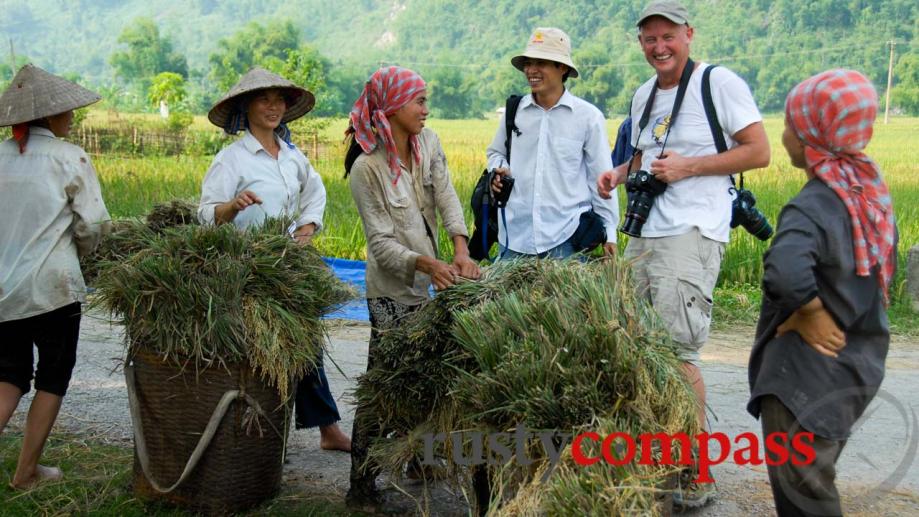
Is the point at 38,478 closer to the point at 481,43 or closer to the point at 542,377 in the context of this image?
the point at 542,377

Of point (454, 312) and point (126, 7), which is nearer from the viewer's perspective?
point (454, 312)

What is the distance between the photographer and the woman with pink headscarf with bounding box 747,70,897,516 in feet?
7.87

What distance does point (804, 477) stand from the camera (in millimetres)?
2471

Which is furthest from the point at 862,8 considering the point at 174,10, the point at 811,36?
the point at 174,10

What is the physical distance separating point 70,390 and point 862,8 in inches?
2893

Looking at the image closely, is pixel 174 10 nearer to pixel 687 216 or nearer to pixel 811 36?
pixel 811 36

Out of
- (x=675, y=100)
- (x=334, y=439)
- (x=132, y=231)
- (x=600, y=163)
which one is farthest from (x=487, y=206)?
(x=132, y=231)

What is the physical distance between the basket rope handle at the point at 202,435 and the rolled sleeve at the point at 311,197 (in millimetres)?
973

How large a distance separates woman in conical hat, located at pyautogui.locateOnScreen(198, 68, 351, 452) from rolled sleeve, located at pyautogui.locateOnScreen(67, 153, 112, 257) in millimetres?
402

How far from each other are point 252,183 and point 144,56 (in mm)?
90630

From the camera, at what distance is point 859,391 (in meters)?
2.48

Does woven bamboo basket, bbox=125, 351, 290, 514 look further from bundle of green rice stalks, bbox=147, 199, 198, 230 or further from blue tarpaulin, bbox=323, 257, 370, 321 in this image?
blue tarpaulin, bbox=323, 257, 370, 321

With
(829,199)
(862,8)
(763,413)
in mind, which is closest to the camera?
(829,199)

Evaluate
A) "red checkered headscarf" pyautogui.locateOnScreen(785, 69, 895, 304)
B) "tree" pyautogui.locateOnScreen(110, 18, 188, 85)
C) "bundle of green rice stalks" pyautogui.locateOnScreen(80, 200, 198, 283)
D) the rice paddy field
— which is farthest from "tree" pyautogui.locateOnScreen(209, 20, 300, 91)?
"red checkered headscarf" pyautogui.locateOnScreen(785, 69, 895, 304)
